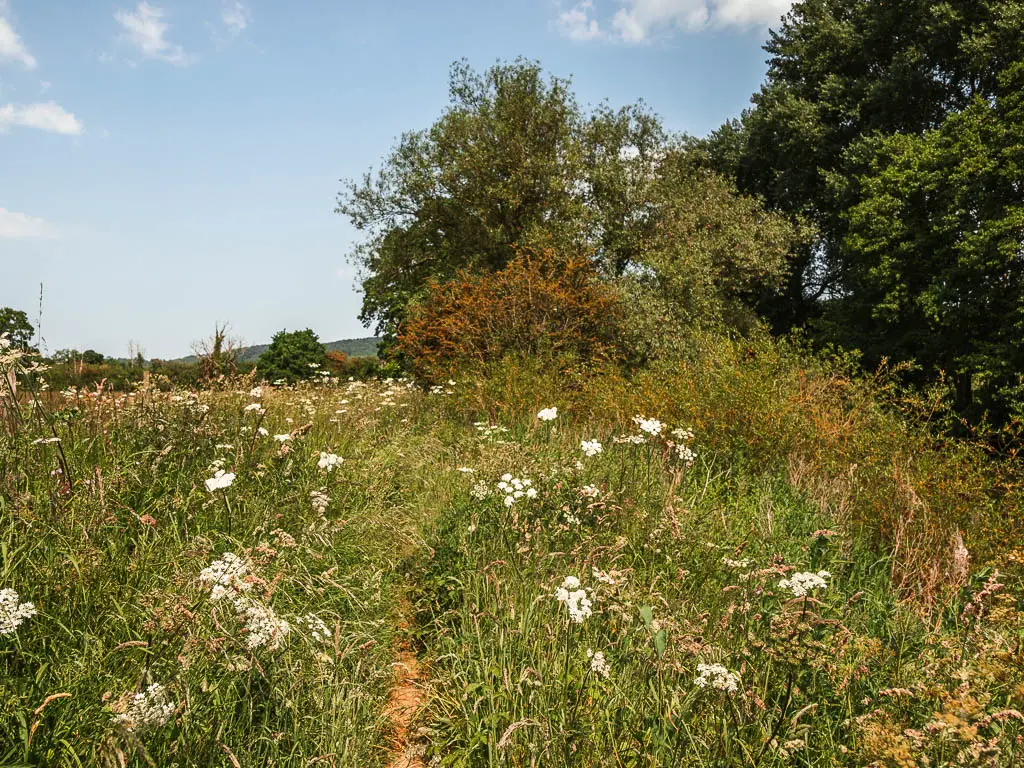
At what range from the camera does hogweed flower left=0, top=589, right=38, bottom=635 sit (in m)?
1.88

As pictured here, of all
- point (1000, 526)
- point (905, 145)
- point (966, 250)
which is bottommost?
point (1000, 526)

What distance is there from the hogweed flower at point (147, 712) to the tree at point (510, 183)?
14783 mm

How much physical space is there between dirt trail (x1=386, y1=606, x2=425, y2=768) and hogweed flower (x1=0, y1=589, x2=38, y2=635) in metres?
1.66

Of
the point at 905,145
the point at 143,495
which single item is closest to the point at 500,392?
the point at 143,495

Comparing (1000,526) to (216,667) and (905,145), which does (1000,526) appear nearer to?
(216,667)

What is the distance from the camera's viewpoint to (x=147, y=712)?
1746 mm

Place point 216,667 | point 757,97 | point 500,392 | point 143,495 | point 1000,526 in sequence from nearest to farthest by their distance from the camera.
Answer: point 216,667 < point 143,495 < point 1000,526 < point 500,392 < point 757,97

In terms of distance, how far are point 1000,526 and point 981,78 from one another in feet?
57.1

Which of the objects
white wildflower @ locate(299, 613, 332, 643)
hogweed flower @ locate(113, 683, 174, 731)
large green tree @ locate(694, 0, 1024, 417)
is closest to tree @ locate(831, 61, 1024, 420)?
large green tree @ locate(694, 0, 1024, 417)

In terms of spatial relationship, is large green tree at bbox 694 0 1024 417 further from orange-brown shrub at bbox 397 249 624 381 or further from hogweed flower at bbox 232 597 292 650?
hogweed flower at bbox 232 597 292 650

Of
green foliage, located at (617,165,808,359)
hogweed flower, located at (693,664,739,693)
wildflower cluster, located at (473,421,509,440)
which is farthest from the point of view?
green foliage, located at (617,165,808,359)

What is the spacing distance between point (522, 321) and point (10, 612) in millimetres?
10288

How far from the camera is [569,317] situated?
40.4ft

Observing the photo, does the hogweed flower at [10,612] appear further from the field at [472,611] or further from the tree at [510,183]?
the tree at [510,183]
